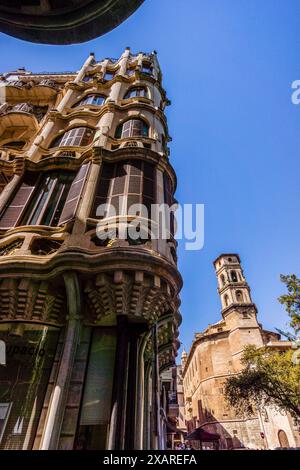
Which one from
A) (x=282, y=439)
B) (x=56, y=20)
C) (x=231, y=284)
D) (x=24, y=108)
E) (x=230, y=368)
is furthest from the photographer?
(x=231, y=284)

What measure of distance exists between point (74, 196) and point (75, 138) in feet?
15.9

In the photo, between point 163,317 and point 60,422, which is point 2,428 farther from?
point 163,317

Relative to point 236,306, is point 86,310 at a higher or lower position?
lower

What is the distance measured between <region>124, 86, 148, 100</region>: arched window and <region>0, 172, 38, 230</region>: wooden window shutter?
371 inches

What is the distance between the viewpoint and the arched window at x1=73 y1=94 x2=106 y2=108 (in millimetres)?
16836

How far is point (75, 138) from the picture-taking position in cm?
1316

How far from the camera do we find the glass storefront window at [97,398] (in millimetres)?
6133

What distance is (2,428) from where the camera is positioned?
19.9 ft

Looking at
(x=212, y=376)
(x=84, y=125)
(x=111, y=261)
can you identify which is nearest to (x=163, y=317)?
(x=111, y=261)

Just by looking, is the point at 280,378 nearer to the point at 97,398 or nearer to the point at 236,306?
the point at 97,398

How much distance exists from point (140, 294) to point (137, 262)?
848 millimetres

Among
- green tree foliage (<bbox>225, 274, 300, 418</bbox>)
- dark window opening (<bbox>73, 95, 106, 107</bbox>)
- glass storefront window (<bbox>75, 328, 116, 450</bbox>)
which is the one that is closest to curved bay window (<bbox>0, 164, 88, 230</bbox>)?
glass storefront window (<bbox>75, 328, 116, 450</bbox>)

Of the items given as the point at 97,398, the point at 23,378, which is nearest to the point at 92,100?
the point at 23,378
